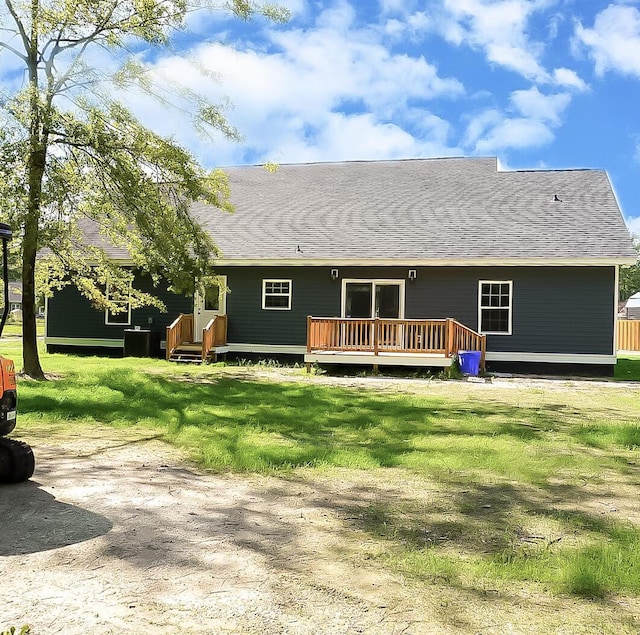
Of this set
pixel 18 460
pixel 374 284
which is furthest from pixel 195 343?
pixel 18 460

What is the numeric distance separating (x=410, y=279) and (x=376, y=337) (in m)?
2.65

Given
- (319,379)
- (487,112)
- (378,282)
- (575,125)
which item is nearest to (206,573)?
(319,379)

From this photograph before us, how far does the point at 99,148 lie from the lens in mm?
10898

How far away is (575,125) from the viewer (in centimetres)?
2320

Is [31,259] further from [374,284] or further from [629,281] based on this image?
[629,281]

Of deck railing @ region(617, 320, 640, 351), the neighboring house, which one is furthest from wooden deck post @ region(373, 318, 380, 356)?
deck railing @ region(617, 320, 640, 351)

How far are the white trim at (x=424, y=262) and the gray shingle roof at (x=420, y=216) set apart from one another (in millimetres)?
30

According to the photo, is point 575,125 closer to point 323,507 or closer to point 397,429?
point 397,429

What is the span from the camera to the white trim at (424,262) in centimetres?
1512

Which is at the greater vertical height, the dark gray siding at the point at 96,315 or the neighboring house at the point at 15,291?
the neighboring house at the point at 15,291

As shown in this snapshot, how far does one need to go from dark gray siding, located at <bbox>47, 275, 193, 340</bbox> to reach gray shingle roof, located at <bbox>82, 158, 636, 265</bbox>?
2.26 m

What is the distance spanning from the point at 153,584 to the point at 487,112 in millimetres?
17144

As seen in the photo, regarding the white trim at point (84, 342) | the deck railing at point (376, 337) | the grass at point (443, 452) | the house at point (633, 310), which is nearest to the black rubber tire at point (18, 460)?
the grass at point (443, 452)

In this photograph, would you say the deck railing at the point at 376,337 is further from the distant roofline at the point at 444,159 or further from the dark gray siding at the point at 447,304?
the distant roofline at the point at 444,159
